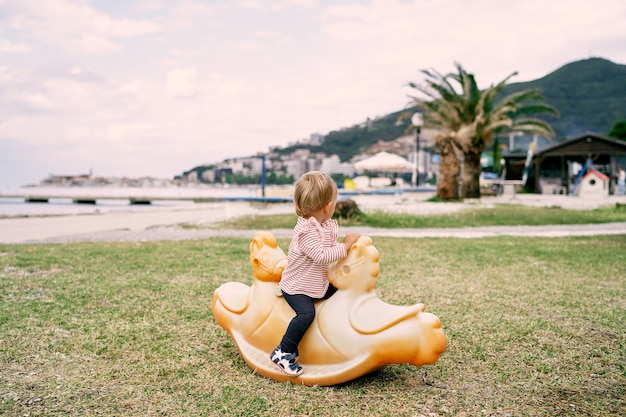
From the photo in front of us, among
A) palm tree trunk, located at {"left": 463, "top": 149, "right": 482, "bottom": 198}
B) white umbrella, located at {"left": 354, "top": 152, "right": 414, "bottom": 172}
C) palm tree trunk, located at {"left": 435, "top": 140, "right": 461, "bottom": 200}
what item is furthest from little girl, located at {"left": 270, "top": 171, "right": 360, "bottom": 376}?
white umbrella, located at {"left": 354, "top": 152, "right": 414, "bottom": 172}

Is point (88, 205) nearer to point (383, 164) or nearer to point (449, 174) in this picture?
point (383, 164)

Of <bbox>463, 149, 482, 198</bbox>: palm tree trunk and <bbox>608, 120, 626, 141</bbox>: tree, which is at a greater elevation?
<bbox>608, 120, 626, 141</bbox>: tree

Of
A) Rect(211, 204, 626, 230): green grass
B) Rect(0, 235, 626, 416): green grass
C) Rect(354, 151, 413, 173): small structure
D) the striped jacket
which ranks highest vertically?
Rect(354, 151, 413, 173): small structure

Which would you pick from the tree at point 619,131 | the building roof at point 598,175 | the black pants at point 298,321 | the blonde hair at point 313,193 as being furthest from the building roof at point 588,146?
the black pants at point 298,321

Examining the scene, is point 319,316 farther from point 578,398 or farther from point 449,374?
point 578,398

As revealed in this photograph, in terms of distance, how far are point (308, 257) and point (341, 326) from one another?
48 centimetres

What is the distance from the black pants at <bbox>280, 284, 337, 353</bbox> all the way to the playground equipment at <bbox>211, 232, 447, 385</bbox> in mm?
72

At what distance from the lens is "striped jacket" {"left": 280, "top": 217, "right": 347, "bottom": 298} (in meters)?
3.42

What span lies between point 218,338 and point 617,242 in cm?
891

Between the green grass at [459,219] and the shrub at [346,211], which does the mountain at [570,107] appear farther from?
the shrub at [346,211]

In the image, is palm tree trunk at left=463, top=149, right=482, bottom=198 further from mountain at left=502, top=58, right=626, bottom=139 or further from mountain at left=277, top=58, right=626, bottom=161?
mountain at left=502, top=58, right=626, bottom=139

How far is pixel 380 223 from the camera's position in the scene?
14.3 m

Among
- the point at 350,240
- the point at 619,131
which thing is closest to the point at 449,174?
the point at 350,240

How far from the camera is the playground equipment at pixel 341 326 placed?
323cm
